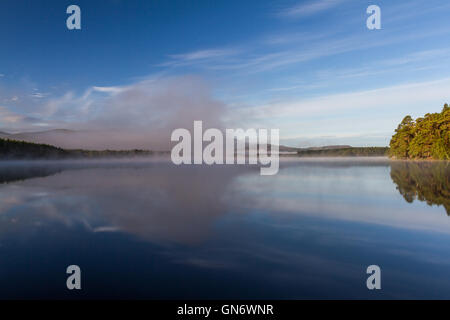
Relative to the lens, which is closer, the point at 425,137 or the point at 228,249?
the point at 228,249

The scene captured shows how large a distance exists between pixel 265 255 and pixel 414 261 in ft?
14.2

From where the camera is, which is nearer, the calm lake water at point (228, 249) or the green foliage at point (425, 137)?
the calm lake water at point (228, 249)

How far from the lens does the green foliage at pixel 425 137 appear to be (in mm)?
67188

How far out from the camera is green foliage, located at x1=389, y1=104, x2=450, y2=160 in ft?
220

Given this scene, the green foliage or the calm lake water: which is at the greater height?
the green foliage

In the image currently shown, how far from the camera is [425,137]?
244 ft

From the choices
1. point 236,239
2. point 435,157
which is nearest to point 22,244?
point 236,239

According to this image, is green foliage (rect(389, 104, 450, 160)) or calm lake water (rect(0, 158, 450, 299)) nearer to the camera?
calm lake water (rect(0, 158, 450, 299))

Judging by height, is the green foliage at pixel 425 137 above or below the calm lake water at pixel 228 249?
above

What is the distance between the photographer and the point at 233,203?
54.7 ft

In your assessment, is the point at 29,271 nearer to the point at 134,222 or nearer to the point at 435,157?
the point at 134,222

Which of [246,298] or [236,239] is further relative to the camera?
[236,239]

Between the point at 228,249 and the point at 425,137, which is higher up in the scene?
the point at 425,137
